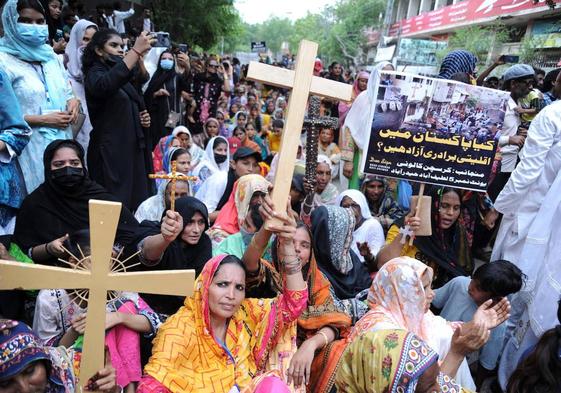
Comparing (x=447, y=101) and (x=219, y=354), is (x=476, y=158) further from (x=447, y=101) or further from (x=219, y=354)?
(x=219, y=354)

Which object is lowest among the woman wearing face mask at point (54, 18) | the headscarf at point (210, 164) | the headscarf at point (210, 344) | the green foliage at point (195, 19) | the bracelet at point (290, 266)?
the headscarf at point (210, 344)

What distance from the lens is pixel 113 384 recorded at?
1.97m

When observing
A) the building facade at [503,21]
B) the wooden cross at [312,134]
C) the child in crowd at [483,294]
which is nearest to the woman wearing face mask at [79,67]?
the wooden cross at [312,134]

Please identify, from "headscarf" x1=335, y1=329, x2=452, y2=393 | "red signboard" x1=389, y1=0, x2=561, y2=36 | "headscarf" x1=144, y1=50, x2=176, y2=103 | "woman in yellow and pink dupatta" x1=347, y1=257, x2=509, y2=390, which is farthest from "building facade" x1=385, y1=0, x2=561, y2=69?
"headscarf" x1=335, y1=329, x2=452, y2=393

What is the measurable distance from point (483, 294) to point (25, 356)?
2662 millimetres

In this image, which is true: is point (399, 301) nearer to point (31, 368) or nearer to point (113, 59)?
point (31, 368)

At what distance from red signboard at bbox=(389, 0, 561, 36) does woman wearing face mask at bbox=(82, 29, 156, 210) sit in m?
18.5

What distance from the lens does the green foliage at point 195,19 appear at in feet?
63.4

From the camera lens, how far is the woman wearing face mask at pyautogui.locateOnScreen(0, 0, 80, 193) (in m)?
3.24

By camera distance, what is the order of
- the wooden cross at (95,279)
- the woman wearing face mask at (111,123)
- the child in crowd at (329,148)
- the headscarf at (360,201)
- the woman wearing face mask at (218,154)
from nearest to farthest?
the wooden cross at (95,279) < the woman wearing face mask at (111,123) < the headscarf at (360,201) < the woman wearing face mask at (218,154) < the child in crowd at (329,148)

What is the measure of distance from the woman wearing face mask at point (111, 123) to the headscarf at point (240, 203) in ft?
3.23

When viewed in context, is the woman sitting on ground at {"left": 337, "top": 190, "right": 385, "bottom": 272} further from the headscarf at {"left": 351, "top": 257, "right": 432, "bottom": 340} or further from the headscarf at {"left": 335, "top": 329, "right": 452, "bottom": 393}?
the headscarf at {"left": 335, "top": 329, "right": 452, "bottom": 393}

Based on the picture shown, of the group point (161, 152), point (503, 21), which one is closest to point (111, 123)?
point (161, 152)

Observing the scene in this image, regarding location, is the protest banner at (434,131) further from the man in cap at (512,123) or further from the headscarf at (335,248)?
the man in cap at (512,123)
